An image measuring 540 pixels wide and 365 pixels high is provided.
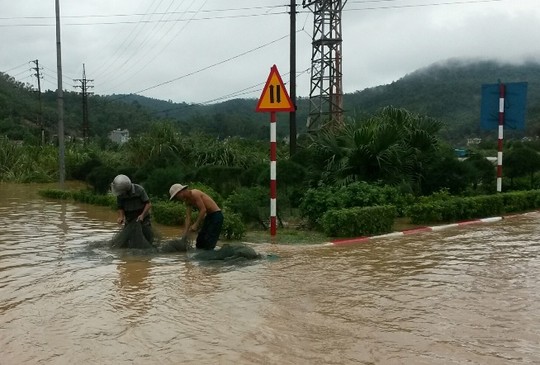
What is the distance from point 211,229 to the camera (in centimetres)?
960

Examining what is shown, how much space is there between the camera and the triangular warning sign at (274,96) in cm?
1123

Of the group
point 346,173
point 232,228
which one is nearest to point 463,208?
point 346,173

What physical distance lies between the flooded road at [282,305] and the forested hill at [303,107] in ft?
105

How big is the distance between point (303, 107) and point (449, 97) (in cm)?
1653

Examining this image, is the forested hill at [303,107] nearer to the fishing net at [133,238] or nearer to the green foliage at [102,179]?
the green foliage at [102,179]

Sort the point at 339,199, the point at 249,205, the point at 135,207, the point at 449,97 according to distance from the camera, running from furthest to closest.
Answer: the point at 449,97 < the point at 249,205 < the point at 339,199 < the point at 135,207

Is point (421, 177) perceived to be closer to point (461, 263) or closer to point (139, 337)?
point (461, 263)

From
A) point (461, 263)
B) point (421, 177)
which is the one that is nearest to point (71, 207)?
point (421, 177)

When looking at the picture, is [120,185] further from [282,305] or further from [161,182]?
[161,182]

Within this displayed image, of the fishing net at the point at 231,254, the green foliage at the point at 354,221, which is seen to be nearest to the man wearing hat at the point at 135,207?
the fishing net at the point at 231,254

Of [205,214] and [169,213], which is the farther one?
[169,213]

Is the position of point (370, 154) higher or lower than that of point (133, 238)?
higher

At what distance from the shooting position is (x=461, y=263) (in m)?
8.70

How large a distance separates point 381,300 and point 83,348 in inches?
130
